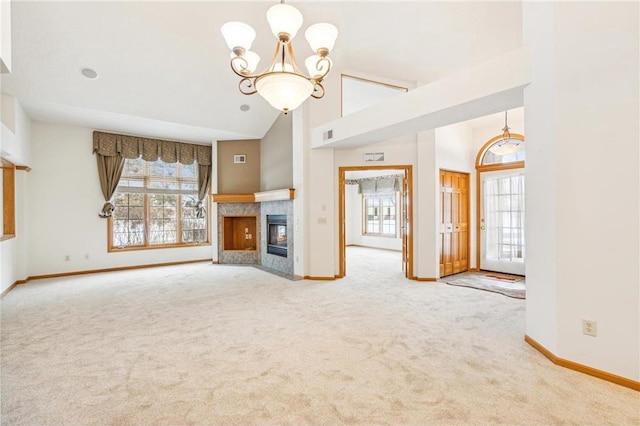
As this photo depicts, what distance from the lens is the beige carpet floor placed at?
1.93m

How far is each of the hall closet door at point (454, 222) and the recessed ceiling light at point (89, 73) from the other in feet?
19.1

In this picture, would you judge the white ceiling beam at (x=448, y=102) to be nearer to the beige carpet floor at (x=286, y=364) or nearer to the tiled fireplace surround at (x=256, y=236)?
the beige carpet floor at (x=286, y=364)

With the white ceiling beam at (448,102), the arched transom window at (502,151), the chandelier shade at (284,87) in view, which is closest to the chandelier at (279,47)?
the chandelier shade at (284,87)

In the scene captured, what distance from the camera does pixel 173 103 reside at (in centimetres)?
557

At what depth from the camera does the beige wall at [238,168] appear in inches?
294

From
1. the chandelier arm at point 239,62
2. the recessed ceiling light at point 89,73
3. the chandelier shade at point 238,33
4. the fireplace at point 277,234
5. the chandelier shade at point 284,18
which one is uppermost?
the recessed ceiling light at point 89,73

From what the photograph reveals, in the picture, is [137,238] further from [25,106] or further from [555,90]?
[555,90]

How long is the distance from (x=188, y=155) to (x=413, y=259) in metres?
5.53

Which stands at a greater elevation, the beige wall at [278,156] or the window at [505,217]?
the beige wall at [278,156]

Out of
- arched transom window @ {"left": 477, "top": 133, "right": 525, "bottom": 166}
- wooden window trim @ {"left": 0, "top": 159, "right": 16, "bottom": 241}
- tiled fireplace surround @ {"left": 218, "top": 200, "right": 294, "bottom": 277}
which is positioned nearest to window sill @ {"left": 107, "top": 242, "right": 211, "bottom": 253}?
tiled fireplace surround @ {"left": 218, "top": 200, "right": 294, "bottom": 277}

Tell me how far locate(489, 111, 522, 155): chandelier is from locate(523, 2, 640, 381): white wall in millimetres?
3092

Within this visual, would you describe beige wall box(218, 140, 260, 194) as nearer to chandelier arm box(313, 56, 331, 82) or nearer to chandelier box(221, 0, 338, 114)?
chandelier box(221, 0, 338, 114)

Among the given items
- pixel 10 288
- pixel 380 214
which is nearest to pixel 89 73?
pixel 10 288

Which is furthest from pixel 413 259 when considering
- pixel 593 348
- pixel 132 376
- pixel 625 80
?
pixel 132 376
